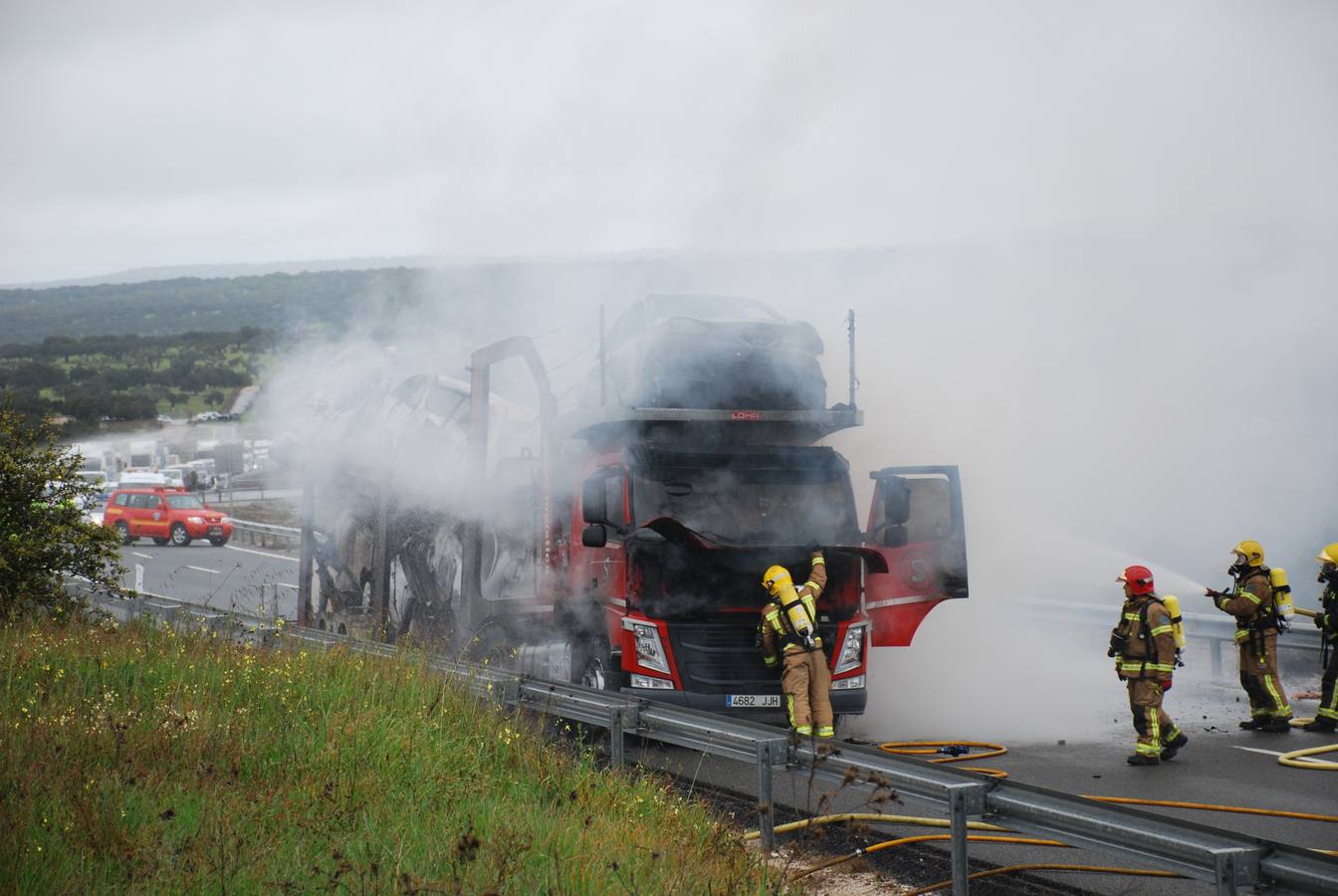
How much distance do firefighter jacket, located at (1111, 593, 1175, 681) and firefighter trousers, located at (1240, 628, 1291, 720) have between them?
5.11 ft

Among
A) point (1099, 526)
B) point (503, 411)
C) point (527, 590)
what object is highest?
point (503, 411)

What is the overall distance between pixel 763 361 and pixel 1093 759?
4.35 m

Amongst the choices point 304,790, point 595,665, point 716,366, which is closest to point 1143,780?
point 595,665

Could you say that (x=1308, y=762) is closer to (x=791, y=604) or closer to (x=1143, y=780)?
(x=1143, y=780)

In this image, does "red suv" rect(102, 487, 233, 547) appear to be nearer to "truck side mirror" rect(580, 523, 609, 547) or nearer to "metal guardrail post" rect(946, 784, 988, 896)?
"truck side mirror" rect(580, 523, 609, 547)

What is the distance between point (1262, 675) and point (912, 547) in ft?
11.5

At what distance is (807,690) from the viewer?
388 inches

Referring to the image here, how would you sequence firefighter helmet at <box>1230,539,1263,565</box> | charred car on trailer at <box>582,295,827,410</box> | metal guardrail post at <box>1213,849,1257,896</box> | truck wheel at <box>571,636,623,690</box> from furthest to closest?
→ firefighter helmet at <box>1230,539,1263,565</box> < charred car on trailer at <box>582,295,827,410</box> < truck wheel at <box>571,636,623,690</box> < metal guardrail post at <box>1213,849,1257,896</box>

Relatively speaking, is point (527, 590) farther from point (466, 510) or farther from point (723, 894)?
point (723, 894)

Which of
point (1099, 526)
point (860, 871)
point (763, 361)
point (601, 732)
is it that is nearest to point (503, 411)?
point (763, 361)

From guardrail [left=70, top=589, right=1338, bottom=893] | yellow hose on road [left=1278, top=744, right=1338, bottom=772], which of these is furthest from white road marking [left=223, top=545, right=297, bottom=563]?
yellow hose on road [left=1278, top=744, right=1338, bottom=772]

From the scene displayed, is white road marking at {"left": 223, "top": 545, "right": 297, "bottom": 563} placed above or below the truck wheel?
below

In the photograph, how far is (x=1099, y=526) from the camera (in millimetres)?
31141

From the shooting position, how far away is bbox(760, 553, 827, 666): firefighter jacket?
380 inches
